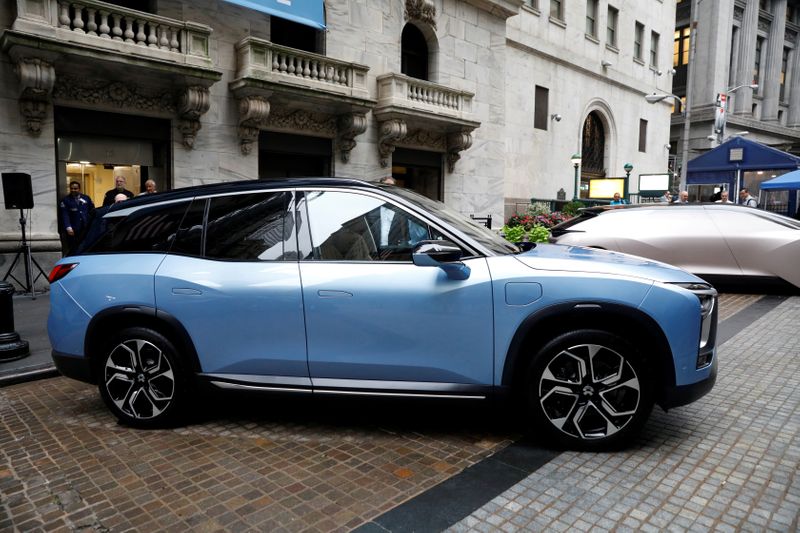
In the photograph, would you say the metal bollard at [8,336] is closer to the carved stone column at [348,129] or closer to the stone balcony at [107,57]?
the stone balcony at [107,57]

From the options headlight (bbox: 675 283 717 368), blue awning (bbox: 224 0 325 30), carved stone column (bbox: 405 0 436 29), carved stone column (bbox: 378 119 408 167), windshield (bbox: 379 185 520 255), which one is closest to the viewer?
headlight (bbox: 675 283 717 368)

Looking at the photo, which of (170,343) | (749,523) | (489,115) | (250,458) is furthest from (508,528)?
(489,115)

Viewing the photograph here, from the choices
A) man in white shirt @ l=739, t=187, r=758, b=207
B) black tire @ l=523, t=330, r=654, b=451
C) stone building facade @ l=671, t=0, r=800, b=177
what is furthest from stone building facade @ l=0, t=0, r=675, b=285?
stone building facade @ l=671, t=0, r=800, b=177

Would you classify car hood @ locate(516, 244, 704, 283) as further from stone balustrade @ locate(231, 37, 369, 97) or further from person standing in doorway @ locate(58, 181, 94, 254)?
stone balustrade @ locate(231, 37, 369, 97)

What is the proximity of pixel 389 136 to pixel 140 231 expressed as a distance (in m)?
13.2

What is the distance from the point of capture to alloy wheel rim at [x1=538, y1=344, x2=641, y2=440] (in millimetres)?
3561

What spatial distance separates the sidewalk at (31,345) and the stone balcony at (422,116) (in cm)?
1040

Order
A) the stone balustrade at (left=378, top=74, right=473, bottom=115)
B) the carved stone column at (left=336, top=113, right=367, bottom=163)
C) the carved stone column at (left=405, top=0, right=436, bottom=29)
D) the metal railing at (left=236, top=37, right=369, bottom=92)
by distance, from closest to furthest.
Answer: the metal railing at (left=236, top=37, right=369, bottom=92), the carved stone column at (left=336, top=113, right=367, bottom=163), the stone balustrade at (left=378, top=74, right=473, bottom=115), the carved stone column at (left=405, top=0, right=436, bottom=29)

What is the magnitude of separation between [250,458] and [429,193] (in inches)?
663

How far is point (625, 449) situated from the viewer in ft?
12.1

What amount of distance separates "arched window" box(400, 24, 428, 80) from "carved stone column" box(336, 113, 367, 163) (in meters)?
3.93

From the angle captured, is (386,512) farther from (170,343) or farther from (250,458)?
(170,343)

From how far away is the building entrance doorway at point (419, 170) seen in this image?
18.6 metres

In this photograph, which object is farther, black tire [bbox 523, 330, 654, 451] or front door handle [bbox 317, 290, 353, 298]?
front door handle [bbox 317, 290, 353, 298]
